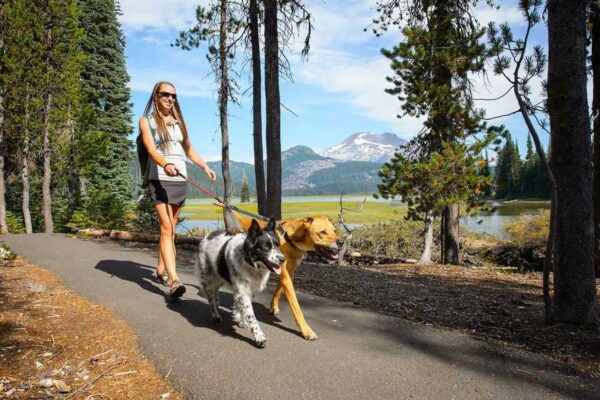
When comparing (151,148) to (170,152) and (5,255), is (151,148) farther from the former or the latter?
(5,255)

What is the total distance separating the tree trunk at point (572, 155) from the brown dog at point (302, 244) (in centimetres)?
337

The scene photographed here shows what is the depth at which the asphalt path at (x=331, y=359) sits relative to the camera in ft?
11.2

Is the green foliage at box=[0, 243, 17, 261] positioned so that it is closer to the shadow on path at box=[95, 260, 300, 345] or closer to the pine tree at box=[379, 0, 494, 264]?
the shadow on path at box=[95, 260, 300, 345]

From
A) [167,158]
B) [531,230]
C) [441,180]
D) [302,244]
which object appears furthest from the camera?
[531,230]

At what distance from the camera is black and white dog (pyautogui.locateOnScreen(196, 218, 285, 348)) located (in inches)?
163

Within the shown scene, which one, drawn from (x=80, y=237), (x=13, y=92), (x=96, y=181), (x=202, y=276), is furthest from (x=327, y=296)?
(x=96, y=181)

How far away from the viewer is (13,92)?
18.4m

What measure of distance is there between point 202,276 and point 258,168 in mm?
9355

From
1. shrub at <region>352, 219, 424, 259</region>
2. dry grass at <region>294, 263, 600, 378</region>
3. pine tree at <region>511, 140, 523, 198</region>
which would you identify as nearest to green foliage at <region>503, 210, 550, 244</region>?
shrub at <region>352, 219, 424, 259</region>

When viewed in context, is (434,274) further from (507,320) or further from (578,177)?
(578,177)

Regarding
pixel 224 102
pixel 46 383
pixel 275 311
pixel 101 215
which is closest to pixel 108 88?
pixel 101 215

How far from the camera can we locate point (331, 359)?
3.98 m

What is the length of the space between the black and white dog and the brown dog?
0.35m

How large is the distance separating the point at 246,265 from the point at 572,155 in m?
4.67
